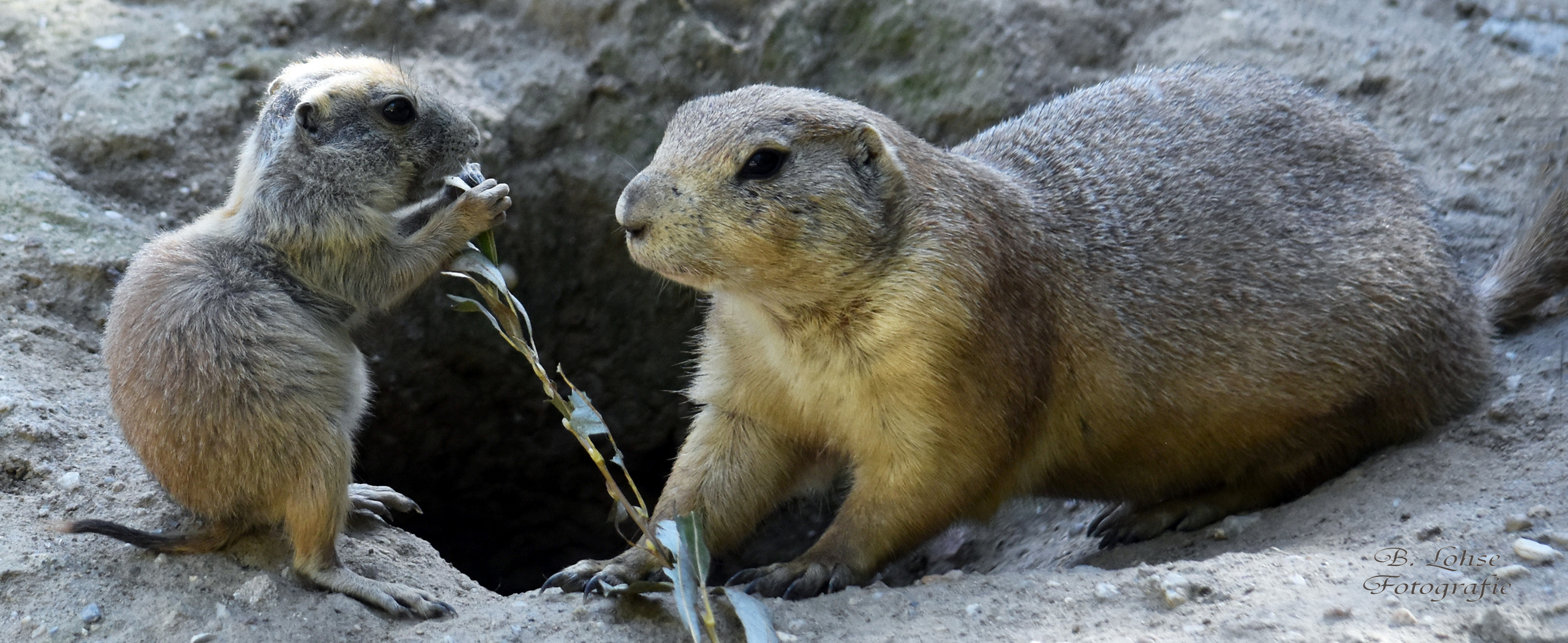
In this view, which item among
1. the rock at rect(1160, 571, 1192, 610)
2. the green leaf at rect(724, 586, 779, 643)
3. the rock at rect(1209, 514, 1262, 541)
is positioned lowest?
the rock at rect(1209, 514, 1262, 541)

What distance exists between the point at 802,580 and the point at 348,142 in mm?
1985

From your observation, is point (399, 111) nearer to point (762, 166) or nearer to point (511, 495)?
point (762, 166)

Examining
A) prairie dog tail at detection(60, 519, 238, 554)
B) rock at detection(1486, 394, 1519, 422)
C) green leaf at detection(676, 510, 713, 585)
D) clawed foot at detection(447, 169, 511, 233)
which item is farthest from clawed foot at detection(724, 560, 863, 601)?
rock at detection(1486, 394, 1519, 422)

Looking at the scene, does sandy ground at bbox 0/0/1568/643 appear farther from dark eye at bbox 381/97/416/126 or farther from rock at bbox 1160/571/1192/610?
dark eye at bbox 381/97/416/126

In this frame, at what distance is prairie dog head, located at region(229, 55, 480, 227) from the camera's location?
374 centimetres

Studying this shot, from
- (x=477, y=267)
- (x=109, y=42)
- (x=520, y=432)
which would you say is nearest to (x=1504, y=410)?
(x=477, y=267)

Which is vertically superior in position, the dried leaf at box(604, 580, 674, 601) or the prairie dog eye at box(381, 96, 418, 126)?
the prairie dog eye at box(381, 96, 418, 126)

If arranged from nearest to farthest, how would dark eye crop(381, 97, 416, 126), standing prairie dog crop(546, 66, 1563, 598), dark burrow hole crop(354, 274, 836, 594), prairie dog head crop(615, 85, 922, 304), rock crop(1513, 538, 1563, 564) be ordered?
1. rock crop(1513, 538, 1563, 564)
2. prairie dog head crop(615, 85, 922, 304)
3. standing prairie dog crop(546, 66, 1563, 598)
4. dark eye crop(381, 97, 416, 126)
5. dark burrow hole crop(354, 274, 836, 594)

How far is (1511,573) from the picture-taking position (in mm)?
2934

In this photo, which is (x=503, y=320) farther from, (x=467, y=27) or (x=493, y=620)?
(x=467, y=27)

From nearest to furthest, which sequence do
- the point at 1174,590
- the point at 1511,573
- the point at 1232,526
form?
1. the point at 1511,573
2. the point at 1174,590
3. the point at 1232,526

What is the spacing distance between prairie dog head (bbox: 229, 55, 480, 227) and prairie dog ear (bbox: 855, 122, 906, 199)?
1.44m

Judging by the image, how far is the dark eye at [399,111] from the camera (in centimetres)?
394
